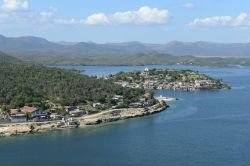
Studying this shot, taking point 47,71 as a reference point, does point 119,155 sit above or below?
below

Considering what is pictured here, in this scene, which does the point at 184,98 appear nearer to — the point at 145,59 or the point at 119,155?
the point at 119,155

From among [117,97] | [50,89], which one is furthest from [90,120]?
[117,97]

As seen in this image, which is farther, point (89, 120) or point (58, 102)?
point (58, 102)

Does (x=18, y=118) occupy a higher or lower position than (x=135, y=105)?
lower

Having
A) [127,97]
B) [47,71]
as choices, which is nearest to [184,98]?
[127,97]

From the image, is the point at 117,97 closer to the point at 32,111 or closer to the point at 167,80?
the point at 32,111

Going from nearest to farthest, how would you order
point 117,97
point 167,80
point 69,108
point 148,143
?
point 148,143, point 69,108, point 117,97, point 167,80

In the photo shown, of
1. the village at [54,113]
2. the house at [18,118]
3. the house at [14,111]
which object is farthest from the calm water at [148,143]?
the house at [14,111]
